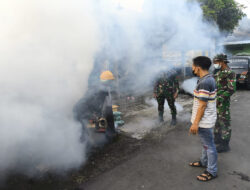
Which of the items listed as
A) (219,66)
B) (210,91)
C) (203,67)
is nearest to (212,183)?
(210,91)

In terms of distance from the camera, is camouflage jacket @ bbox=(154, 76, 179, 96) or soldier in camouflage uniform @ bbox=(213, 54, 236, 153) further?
camouflage jacket @ bbox=(154, 76, 179, 96)

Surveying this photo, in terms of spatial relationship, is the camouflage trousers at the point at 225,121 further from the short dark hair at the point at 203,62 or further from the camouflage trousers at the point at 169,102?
the camouflage trousers at the point at 169,102

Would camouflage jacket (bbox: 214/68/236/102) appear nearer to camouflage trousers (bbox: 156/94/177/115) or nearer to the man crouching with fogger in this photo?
camouflage trousers (bbox: 156/94/177/115)

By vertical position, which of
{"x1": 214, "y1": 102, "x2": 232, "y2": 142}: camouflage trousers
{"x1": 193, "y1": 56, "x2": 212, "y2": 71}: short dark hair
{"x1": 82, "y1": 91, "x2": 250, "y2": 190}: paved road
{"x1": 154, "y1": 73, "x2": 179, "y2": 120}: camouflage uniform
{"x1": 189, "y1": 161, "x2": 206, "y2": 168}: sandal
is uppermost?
{"x1": 193, "y1": 56, "x2": 212, "y2": 71}: short dark hair

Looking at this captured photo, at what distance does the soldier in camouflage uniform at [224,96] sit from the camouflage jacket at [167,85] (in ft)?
4.64

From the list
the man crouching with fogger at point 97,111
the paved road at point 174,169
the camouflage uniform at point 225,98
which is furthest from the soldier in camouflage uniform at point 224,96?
the man crouching with fogger at point 97,111

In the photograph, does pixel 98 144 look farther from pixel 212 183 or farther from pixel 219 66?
pixel 219 66

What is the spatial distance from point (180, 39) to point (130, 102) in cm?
261

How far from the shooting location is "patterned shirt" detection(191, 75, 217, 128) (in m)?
2.49

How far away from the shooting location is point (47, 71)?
9.93ft

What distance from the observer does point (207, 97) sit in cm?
250

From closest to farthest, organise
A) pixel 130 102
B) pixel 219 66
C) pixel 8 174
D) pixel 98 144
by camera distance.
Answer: pixel 8 174 → pixel 219 66 → pixel 98 144 → pixel 130 102

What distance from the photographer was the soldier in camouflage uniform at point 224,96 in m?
3.34

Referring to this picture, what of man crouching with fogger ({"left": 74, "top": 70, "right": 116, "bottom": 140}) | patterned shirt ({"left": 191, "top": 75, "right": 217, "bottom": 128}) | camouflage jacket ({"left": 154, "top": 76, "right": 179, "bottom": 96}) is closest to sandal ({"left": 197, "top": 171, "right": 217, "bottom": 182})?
patterned shirt ({"left": 191, "top": 75, "right": 217, "bottom": 128})
